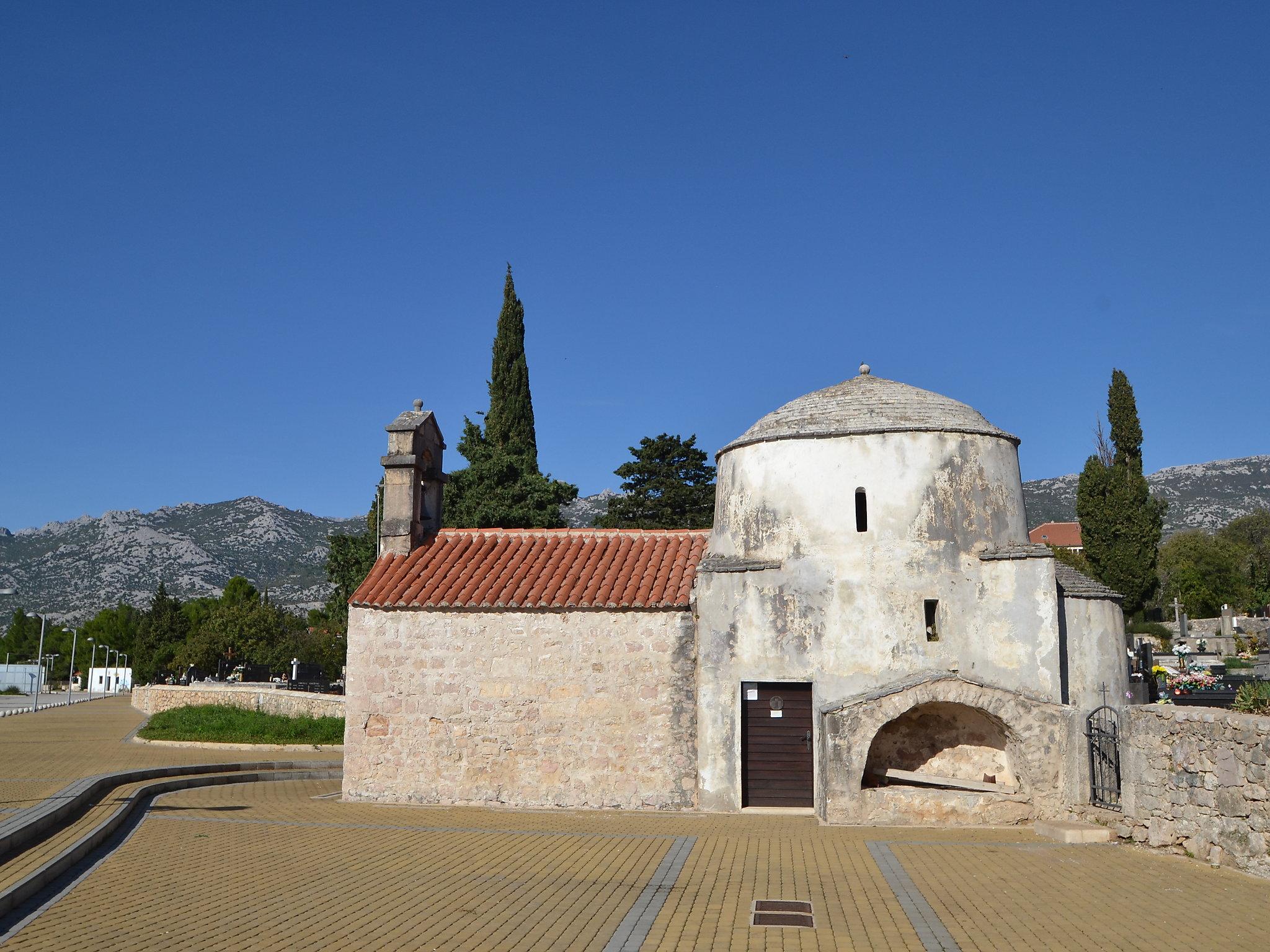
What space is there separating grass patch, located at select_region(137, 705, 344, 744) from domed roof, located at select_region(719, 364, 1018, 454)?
17675 mm

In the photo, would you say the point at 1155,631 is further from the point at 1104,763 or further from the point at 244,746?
the point at 244,746

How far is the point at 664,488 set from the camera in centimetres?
4638

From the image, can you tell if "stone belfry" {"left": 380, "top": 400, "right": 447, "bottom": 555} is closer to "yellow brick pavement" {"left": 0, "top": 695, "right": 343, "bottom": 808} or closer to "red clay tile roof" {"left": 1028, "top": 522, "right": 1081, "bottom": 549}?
"yellow brick pavement" {"left": 0, "top": 695, "right": 343, "bottom": 808}

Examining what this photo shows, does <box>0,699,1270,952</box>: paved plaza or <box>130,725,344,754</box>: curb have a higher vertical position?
<box>0,699,1270,952</box>: paved plaza

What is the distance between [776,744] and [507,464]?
24708 millimetres

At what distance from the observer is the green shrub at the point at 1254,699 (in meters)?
13.0

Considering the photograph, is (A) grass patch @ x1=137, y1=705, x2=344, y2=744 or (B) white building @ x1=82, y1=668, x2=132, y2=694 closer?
(A) grass patch @ x1=137, y1=705, x2=344, y2=744

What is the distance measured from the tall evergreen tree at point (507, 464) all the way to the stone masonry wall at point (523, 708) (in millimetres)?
18179

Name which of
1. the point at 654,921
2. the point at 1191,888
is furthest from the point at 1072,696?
the point at 654,921

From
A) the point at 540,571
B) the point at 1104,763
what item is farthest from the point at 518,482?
the point at 1104,763

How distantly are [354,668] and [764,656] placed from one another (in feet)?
24.5

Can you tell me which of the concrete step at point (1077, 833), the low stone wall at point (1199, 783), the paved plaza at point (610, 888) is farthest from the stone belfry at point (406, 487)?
the low stone wall at point (1199, 783)

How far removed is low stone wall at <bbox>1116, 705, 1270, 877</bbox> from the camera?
1127cm

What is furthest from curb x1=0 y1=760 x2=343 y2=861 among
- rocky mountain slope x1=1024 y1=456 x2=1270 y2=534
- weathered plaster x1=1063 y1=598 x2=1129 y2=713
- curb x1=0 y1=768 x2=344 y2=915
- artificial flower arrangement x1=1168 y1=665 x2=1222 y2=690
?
rocky mountain slope x1=1024 y1=456 x2=1270 y2=534
